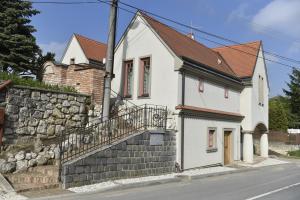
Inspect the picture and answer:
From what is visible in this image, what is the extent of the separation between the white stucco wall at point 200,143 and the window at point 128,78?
374 centimetres

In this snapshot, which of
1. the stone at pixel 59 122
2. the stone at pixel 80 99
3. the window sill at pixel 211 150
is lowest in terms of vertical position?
the window sill at pixel 211 150

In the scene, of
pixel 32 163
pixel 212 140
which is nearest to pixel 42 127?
pixel 32 163

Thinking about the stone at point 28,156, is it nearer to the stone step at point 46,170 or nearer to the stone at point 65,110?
the stone step at point 46,170

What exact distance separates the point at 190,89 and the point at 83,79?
5.01 meters

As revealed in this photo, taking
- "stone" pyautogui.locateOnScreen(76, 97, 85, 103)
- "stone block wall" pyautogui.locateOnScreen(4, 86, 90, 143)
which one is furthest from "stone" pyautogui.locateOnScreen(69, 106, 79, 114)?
"stone" pyautogui.locateOnScreen(76, 97, 85, 103)

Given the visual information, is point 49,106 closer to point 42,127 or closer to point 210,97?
point 42,127

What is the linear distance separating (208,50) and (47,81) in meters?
11.3

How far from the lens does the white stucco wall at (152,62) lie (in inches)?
722

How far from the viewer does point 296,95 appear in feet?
199

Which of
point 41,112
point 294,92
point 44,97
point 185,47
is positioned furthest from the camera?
point 294,92

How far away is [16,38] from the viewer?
24109 millimetres

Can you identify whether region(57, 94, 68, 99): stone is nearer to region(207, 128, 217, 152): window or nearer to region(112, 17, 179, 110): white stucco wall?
region(112, 17, 179, 110): white stucco wall

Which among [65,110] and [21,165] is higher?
[65,110]

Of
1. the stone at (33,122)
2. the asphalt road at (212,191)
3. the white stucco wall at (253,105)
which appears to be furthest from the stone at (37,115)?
the white stucco wall at (253,105)
